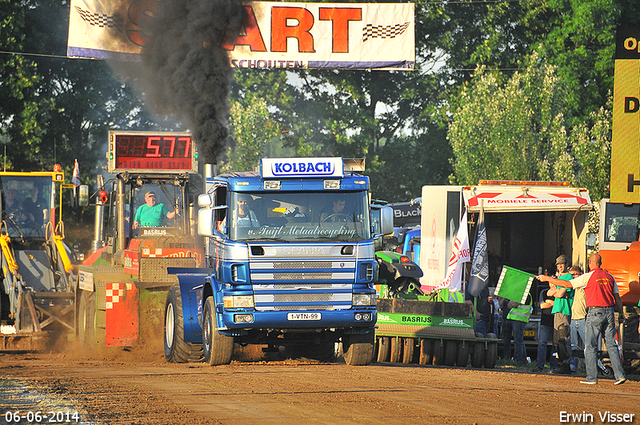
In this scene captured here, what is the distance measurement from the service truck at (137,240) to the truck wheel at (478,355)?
529cm

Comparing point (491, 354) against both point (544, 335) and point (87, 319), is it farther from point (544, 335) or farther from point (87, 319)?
point (87, 319)

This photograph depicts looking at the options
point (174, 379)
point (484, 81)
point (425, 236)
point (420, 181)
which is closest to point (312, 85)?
point (420, 181)

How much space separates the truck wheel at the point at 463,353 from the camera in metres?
15.6

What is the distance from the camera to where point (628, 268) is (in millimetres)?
16094

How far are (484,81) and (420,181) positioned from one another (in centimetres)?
1282

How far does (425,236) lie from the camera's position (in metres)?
19.5

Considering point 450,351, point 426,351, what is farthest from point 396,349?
point 450,351

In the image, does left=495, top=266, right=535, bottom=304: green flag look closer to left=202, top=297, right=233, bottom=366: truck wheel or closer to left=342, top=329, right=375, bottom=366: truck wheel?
left=342, top=329, right=375, bottom=366: truck wheel

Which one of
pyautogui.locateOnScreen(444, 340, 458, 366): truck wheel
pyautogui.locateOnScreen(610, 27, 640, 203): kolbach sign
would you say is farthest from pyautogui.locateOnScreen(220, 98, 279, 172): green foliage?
pyautogui.locateOnScreen(444, 340, 458, 366): truck wheel

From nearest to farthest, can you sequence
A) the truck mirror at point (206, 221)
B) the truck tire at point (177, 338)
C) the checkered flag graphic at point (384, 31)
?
the truck mirror at point (206, 221) < the truck tire at point (177, 338) < the checkered flag graphic at point (384, 31)

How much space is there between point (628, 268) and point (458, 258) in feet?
10.7

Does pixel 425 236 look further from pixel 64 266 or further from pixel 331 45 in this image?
pixel 331 45

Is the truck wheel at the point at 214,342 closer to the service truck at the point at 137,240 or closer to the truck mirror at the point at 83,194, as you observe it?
the service truck at the point at 137,240

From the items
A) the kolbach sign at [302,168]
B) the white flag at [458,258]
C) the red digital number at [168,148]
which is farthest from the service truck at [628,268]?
the red digital number at [168,148]
